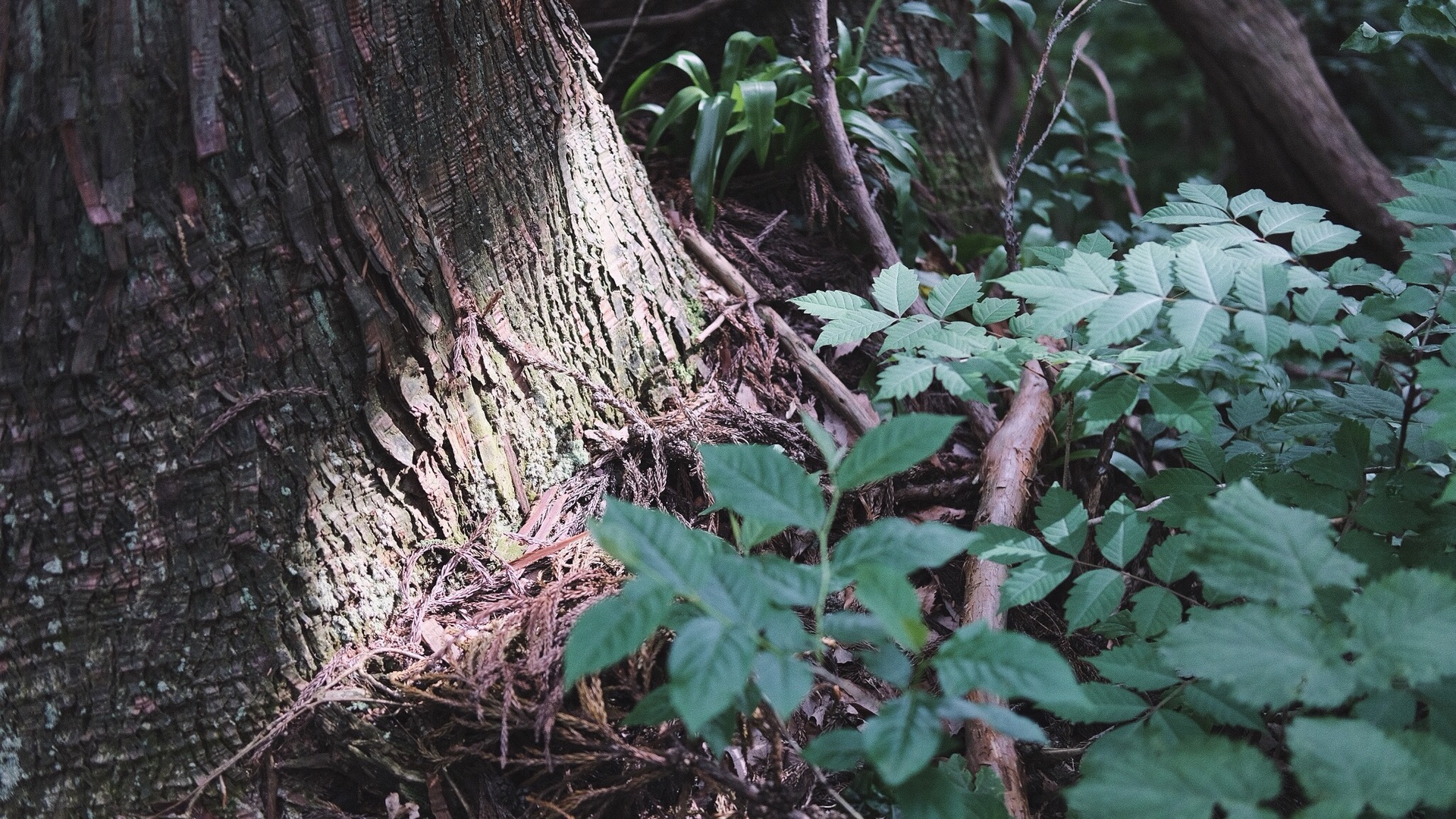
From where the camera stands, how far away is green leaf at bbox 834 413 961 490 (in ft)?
2.94

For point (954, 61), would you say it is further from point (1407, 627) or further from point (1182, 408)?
point (1407, 627)

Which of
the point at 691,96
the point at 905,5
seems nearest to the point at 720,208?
the point at 691,96

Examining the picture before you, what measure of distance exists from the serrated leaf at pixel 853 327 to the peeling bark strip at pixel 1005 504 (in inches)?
11.0

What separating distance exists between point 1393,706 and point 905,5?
1896 mm

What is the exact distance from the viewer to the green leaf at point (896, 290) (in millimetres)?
1281

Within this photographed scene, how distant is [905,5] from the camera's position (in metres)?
2.20

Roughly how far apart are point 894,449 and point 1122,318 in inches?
14.6

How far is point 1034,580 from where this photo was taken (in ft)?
3.65

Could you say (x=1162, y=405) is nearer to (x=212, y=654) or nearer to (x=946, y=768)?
(x=946, y=768)

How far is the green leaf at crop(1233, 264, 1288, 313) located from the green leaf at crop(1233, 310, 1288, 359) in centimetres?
3

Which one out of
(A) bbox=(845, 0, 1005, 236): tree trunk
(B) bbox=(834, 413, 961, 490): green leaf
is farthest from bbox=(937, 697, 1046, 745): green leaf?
(A) bbox=(845, 0, 1005, 236): tree trunk

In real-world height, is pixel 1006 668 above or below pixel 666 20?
below

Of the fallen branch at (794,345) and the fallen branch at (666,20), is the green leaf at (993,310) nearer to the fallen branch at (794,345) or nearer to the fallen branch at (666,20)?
the fallen branch at (794,345)

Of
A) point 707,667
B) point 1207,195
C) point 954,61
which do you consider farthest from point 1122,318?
point 954,61
